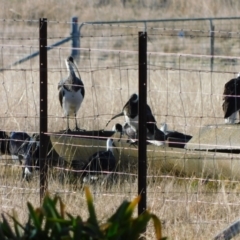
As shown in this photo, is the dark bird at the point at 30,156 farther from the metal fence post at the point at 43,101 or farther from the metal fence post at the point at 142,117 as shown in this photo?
the metal fence post at the point at 142,117

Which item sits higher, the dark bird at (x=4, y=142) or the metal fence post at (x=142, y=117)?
the metal fence post at (x=142, y=117)

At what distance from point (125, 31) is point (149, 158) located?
18.9 m

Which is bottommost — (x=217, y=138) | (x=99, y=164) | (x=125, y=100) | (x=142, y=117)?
(x=99, y=164)

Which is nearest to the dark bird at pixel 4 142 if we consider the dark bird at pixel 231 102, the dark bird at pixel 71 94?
the dark bird at pixel 71 94

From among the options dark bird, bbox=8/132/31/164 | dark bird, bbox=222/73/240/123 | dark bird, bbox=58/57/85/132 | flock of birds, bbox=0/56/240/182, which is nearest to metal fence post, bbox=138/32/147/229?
flock of birds, bbox=0/56/240/182

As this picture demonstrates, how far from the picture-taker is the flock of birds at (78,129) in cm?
855

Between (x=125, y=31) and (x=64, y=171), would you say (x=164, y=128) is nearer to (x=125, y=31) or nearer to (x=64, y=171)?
(x=64, y=171)

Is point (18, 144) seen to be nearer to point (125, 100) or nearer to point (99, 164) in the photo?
point (99, 164)

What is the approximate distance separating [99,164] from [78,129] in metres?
1.92

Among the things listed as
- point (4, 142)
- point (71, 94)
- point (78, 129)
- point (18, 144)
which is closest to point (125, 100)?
point (71, 94)

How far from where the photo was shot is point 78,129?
1039 cm

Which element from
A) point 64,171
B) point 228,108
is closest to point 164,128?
point 228,108

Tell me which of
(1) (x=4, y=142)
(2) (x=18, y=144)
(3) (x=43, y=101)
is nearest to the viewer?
(3) (x=43, y=101)

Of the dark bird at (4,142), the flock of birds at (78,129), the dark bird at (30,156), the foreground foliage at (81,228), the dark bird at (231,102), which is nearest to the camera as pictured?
the foreground foliage at (81,228)
